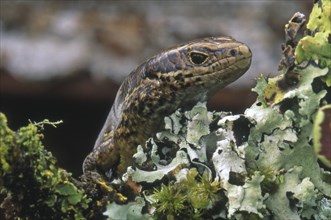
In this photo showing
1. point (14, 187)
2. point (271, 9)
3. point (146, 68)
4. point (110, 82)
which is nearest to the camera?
point (14, 187)

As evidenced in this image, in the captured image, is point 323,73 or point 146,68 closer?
point 323,73

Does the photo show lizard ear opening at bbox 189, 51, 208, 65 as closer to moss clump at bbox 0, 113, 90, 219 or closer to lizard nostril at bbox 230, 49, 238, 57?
lizard nostril at bbox 230, 49, 238, 57

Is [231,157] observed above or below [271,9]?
above

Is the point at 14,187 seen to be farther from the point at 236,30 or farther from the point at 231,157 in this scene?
the point at 236,30

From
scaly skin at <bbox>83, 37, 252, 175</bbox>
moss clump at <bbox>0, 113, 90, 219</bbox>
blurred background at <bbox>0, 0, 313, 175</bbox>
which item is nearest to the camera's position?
moss clump at <bbox>0, 113, 90, 219</bbox>

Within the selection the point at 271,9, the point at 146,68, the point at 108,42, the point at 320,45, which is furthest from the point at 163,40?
the point at 320,45

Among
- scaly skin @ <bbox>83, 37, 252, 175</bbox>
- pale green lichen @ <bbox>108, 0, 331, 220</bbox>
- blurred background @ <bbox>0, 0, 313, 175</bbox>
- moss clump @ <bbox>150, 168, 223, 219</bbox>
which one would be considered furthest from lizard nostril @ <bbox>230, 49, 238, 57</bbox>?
blurred background @ <bbox>0, 0, 313, 175</bbox>

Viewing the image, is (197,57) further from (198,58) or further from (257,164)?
(257,164)
